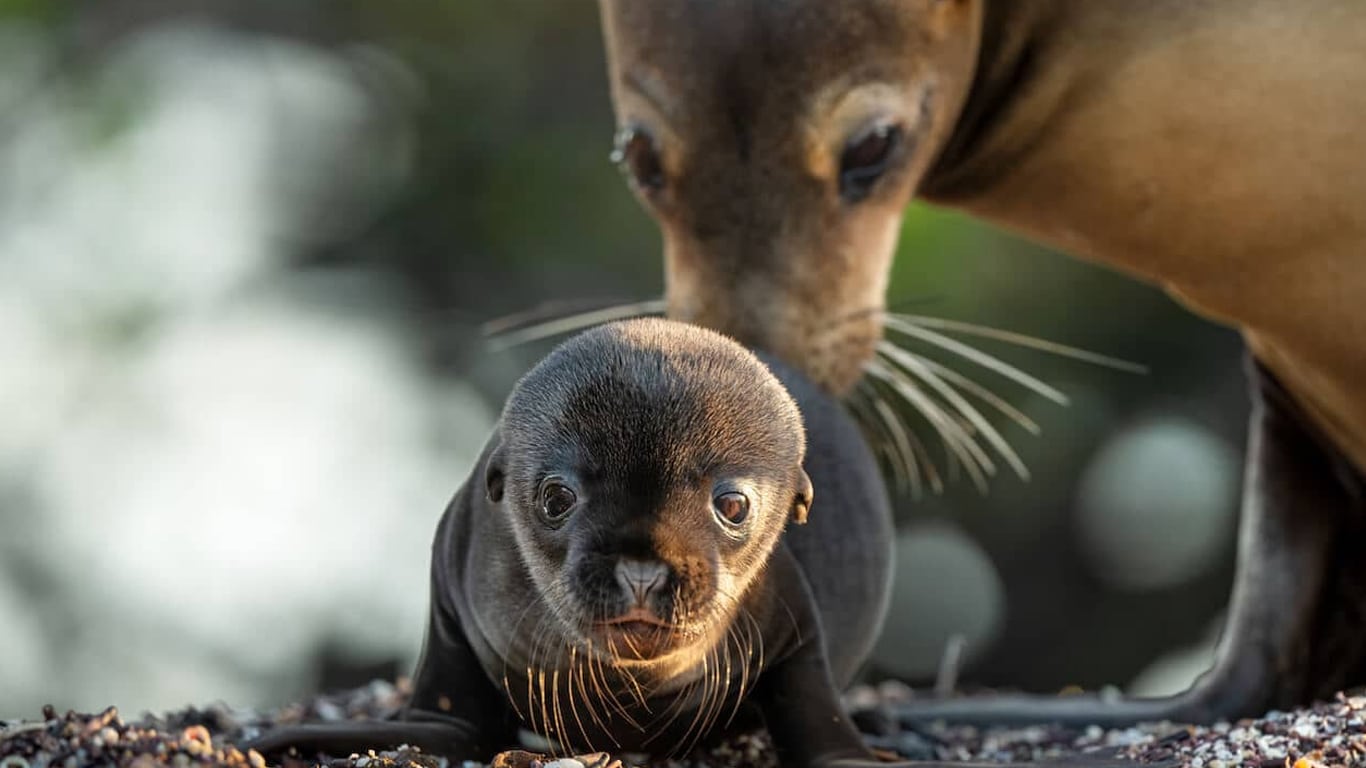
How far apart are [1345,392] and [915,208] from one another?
723 cm

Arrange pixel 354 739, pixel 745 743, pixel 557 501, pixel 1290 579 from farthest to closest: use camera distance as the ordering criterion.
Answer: pixel 1290 579, pixel 745 743, pixel 354 739, pixel 557 501

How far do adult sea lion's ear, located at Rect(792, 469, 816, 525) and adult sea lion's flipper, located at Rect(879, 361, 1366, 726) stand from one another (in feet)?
5.49

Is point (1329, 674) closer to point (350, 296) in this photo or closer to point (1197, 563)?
point (1197, 563)

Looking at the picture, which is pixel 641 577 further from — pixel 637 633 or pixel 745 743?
pixel 745 743

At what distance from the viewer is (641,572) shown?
3568 mm

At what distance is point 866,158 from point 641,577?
Result: 2101mm

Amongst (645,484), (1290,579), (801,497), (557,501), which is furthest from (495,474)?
(1290,579)

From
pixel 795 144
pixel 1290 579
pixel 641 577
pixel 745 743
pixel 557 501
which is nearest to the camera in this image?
pixel 641 577

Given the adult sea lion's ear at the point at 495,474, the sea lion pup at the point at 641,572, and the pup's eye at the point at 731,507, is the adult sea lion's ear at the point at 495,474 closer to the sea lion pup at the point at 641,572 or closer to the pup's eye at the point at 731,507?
the sea lion pup at the point at 641,572

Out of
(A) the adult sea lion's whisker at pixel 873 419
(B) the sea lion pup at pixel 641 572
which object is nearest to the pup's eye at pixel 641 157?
(A) the adult sea lion's whisker at pixel 873 419

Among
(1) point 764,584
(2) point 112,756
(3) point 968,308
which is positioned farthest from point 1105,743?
(3) point 968,308

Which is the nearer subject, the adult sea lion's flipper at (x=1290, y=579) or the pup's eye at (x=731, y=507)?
the pup's eye at (x=731, y=507)

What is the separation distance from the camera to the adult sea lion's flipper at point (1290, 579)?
5.75m

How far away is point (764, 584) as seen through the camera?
13.6ft
